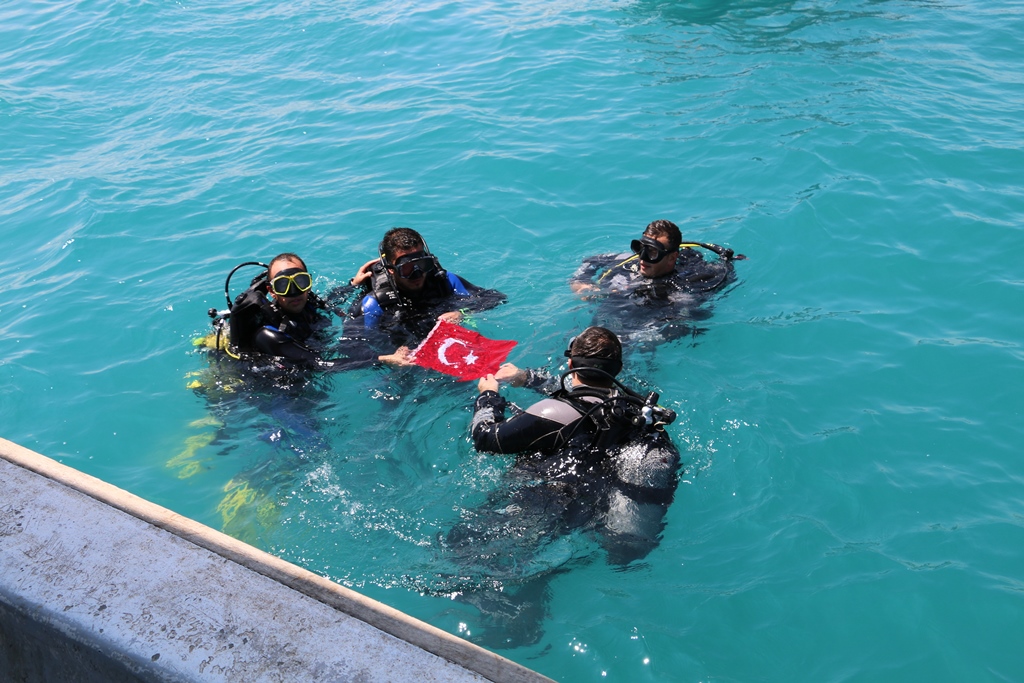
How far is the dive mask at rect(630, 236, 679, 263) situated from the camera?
239 inches

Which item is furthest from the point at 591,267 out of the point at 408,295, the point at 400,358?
the point at 400,358

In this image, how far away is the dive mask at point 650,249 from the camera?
6070 millimetres

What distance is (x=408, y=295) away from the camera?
6051 mm

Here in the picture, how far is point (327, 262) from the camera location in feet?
25.1

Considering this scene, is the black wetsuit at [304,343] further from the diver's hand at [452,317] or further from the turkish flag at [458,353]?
the diver's hand at [452,317]

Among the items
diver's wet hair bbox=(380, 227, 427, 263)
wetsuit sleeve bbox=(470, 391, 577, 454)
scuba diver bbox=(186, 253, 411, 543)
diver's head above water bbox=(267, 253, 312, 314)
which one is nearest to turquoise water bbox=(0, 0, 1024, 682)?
scuba diver bbox=(186, 253, 411, 543)

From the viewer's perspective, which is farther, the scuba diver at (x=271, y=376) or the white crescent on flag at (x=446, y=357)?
the white crescent on flag at (x=446, y=357)

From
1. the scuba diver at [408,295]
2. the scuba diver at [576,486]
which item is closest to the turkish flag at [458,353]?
the scuba diver at [408,295]

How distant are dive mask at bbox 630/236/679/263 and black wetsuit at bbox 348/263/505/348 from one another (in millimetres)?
1098

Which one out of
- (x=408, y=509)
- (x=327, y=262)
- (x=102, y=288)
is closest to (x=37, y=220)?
(x=102, y=288)

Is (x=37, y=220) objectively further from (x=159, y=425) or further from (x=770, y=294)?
(x=770, y=294)

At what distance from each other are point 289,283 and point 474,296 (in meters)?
1.44

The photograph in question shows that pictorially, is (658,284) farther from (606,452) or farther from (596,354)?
(606,452)

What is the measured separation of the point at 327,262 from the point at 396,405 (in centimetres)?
246
